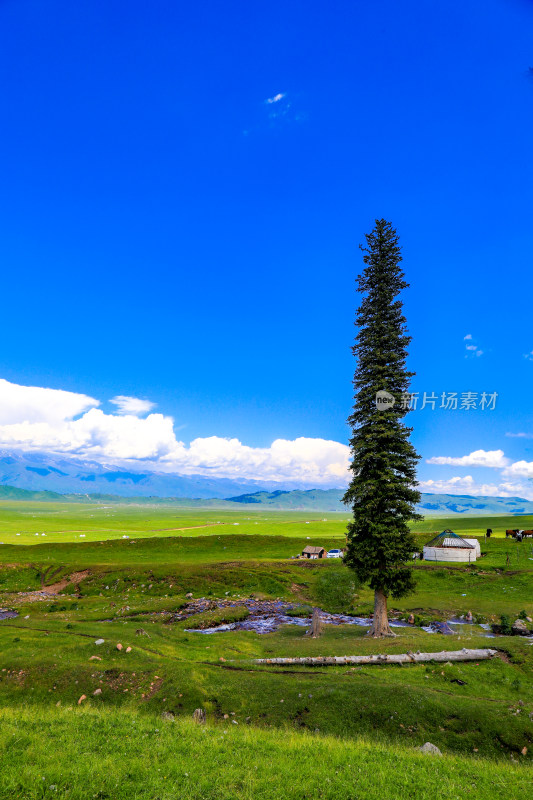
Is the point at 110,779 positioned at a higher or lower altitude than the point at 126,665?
higher

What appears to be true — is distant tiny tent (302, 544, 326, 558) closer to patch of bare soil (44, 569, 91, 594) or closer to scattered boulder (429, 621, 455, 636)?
patch of bare soil (44, 569, 91, 594)

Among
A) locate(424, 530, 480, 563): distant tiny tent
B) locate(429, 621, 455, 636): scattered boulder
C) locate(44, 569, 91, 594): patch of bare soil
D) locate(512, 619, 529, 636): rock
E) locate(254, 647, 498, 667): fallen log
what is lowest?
locate(44, 569, 91, 594): patch of bare soil

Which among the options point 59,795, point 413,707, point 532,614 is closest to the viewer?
point 59,795

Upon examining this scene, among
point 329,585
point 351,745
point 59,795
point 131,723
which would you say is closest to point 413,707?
point 351,745

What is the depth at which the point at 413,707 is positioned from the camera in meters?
17.3

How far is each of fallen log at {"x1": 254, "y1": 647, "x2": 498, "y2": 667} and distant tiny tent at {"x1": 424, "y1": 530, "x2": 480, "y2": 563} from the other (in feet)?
187

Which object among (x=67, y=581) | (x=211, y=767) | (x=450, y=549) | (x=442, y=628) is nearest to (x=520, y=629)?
(x=442, y=628)

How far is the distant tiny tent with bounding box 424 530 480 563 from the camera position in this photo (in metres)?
76.1

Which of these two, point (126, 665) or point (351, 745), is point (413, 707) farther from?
point (126, 665)

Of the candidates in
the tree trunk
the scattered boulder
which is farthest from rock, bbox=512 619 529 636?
the tree trunk

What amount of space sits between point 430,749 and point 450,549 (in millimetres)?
71964

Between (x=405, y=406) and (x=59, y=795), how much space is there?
103 ft

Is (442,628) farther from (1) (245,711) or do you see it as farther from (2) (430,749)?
(1) (245,711)

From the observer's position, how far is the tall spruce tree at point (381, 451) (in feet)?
106
